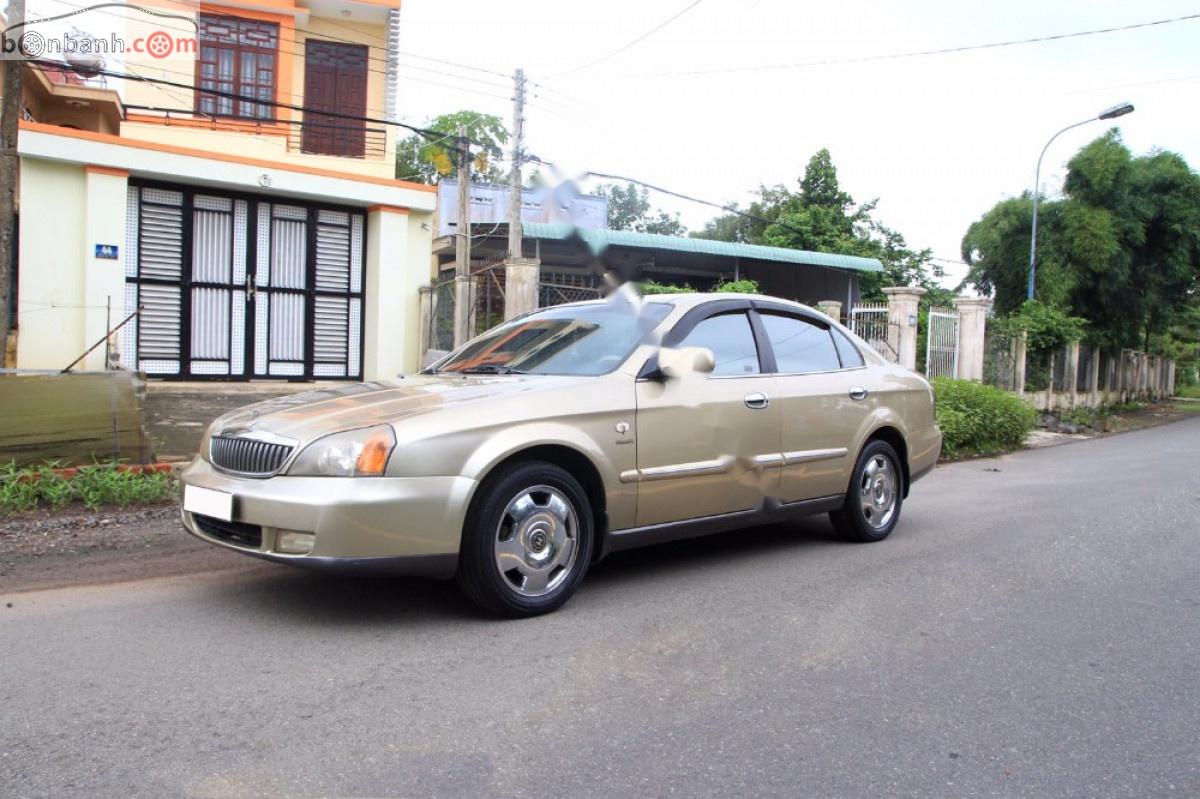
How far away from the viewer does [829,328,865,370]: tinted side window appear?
20.7 feet

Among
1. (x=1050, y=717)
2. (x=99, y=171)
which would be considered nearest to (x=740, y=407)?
(x=1050, y=717)

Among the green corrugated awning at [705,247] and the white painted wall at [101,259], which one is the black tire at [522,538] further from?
the green corrugated awning at [705,247]

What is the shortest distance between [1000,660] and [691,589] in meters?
1.60

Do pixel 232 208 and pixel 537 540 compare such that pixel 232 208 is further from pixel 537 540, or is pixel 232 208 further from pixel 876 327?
pixel 537 540

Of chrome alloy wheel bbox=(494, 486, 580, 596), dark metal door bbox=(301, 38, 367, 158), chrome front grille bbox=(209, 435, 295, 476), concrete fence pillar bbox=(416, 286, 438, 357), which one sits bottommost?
chrome alloy wheel bbox=(494, 486, 580, 596)

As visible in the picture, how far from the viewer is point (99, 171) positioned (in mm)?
13195

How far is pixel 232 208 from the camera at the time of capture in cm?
1464

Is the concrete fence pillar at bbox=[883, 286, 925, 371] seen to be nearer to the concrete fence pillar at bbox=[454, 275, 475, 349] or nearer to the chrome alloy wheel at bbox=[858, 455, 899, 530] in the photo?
the concrete fence pillar at bbox=[454, 275, 475, 349]

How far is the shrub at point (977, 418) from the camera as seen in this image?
42.0 feet

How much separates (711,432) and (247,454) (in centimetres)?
236

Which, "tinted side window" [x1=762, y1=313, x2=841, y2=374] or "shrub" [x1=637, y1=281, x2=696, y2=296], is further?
"shrub" [x1=637, y1=281, x2=696, y2=296]

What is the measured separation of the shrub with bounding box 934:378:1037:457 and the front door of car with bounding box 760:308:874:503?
6.93 metres

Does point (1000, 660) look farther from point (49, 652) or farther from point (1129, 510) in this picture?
point (1129, 510)

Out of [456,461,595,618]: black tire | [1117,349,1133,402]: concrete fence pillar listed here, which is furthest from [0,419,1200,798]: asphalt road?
[1117,349,1133,402]: concrete fence pillar
